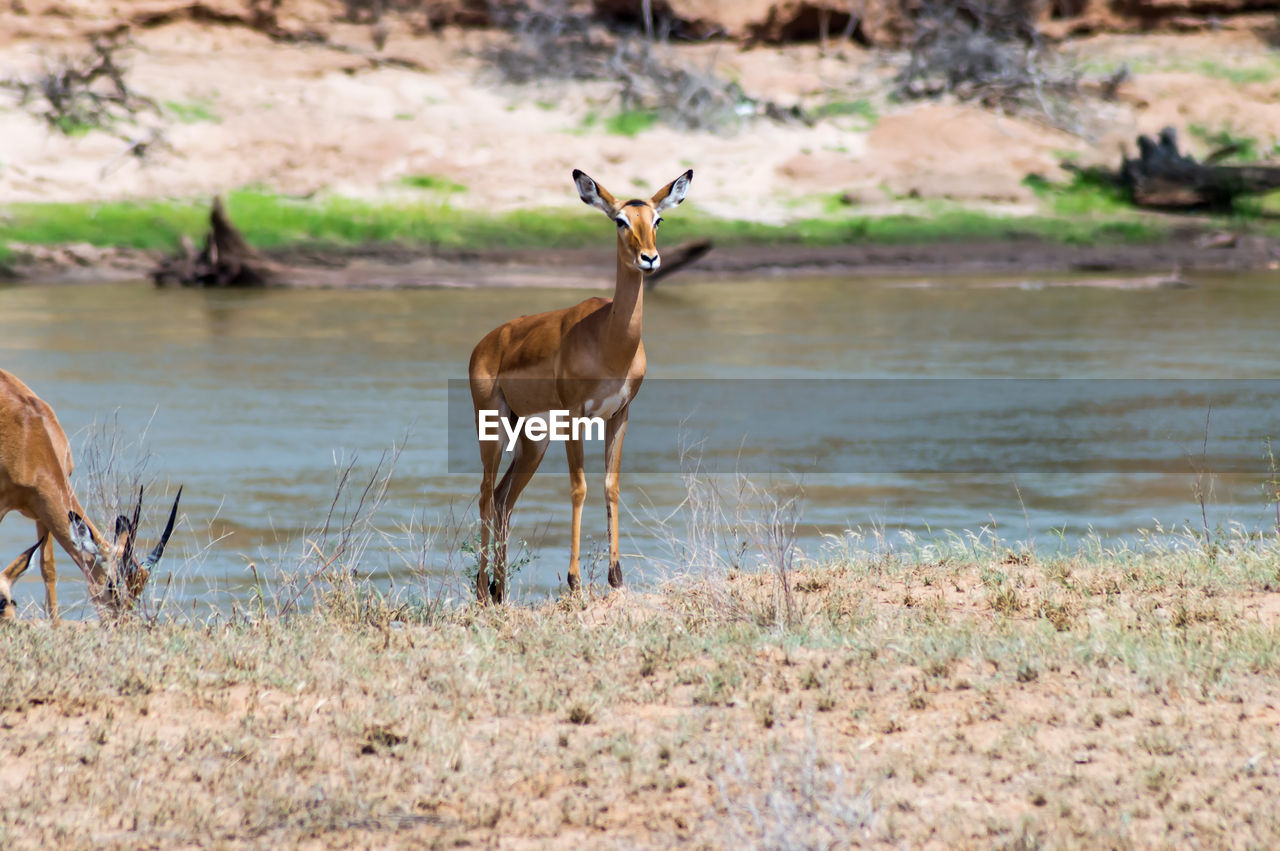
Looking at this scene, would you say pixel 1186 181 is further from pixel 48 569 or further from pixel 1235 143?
pixel 48 569

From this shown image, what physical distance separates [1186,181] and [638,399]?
18.9 metres

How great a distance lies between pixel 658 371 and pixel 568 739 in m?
13.3

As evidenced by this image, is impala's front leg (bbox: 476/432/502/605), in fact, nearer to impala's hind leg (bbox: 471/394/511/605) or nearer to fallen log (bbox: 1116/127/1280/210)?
impala's hind leg (bbox: 471/394/511/605)

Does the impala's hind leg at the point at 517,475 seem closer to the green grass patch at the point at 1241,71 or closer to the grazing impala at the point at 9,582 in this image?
the grazing impala at the point at 9,582

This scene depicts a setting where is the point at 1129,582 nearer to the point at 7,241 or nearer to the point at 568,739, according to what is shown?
the point at 568,739

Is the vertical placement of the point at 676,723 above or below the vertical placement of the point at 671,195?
below

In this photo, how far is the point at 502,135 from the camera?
32844 millimetres

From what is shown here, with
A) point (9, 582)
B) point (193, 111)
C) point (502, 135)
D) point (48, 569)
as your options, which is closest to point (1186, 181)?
point (502, 135)

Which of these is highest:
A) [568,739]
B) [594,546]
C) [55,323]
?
[568,739]

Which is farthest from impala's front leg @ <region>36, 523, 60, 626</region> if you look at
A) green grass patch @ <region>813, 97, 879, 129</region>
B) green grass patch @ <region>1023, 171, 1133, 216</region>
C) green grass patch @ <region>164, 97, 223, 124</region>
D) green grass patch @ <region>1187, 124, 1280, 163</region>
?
green grass patch @ <region>1187, 124, 1280, 163</region>

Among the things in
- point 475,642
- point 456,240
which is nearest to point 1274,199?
point 456,240

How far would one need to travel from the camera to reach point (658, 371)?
18859mm

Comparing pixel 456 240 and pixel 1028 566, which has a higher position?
pixel 1028 566

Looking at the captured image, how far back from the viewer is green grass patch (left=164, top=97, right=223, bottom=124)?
108 ft
